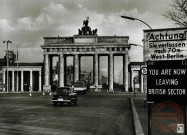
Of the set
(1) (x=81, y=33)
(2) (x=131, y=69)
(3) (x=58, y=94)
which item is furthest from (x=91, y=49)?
(3) (x=58, y=94)

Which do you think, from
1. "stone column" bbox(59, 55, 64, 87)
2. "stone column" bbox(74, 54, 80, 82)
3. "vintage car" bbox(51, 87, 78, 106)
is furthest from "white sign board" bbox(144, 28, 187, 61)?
"stone column" bbox(59, 55, 64, 87)

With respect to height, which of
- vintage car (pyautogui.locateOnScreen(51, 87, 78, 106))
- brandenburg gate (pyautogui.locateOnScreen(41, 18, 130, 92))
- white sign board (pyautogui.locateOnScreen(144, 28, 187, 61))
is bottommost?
vintage car (pyautogui.locateOnScreen(51, 87, 78, 106))

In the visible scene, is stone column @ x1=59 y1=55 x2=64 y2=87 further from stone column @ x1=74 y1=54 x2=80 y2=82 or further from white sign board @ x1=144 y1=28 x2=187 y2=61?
white sign board @ x1=144 y1=28 x2=187 y2=61

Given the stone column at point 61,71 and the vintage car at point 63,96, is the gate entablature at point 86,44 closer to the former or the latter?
the stone column at point 61,71

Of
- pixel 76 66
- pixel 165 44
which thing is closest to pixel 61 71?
pixel 76 66

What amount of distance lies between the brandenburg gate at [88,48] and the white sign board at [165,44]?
9329cm

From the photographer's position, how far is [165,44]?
882 centimetres

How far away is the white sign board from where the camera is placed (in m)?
8.62

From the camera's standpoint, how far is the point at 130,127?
14906 millimetres

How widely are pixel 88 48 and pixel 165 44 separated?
314 ft

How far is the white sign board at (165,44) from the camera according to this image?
8617mm

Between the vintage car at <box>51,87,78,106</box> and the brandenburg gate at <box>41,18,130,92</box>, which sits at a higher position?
the brandenburg gate at <box>41,18,130,92</box>

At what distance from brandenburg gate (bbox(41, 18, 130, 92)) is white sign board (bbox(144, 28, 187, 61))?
93292 mm

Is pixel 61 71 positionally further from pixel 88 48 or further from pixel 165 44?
pixel 165 44
